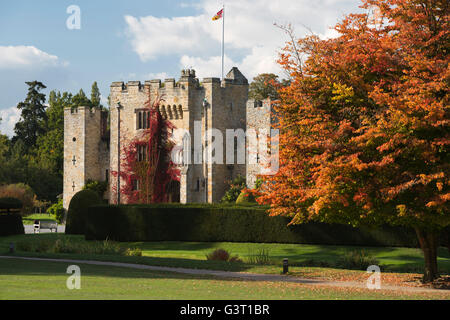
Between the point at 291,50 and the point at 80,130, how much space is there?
40.0 metres

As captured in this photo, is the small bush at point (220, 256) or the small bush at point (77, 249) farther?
the small bush at point (77, 249)

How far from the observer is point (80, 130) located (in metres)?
58.1

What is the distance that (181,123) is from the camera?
170 ft

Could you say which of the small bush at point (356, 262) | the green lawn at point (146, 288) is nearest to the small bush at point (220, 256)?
the small bush at point (356, 262)

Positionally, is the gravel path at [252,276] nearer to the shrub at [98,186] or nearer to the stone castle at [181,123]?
the stone castle at [181,123]

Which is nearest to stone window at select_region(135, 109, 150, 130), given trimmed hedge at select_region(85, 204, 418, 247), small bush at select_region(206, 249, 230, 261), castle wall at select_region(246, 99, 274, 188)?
castle wall at select_region(246, 99, 274, 188)

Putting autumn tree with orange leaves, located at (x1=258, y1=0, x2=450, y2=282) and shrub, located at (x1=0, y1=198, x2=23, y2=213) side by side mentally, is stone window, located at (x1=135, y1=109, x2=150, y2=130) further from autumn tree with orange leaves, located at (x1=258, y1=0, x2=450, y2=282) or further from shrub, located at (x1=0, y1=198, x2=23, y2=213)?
autumn tree with orange leaves, located at (x1=258, y1=0, x2=450, y2=282)

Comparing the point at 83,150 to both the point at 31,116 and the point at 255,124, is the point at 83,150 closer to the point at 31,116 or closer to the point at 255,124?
the point at 255,124

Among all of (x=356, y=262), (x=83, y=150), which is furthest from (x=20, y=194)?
(x=356, y=262)

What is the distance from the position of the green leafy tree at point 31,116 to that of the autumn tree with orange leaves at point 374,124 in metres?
74.6

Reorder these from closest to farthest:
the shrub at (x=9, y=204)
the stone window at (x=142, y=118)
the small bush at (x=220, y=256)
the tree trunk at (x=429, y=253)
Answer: the tree trunk at (x=429, y=253) < the small bush at (x=220, y=256) < the shrub at (x=9, y=204) < the stone window at (x=142, y=118)

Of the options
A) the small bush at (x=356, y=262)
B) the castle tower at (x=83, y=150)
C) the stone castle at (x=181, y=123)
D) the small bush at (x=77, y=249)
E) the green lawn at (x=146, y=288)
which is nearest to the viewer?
the green lawn at (x=146, y=288)

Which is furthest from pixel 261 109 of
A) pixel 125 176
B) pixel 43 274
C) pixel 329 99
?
pixel 43 274

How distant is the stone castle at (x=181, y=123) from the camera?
49656 mm
